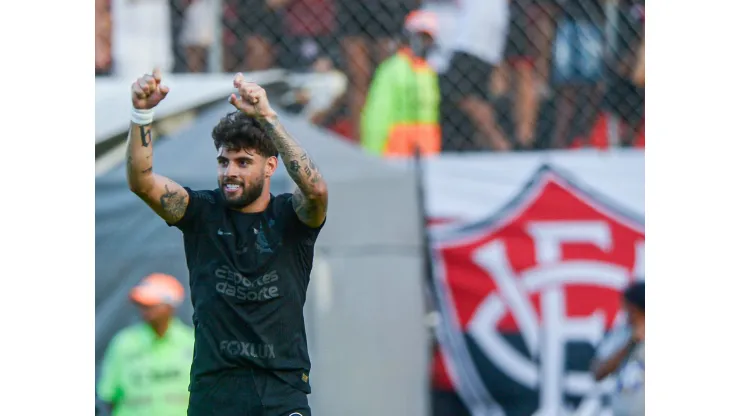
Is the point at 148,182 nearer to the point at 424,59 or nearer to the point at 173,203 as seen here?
the point at 173,203

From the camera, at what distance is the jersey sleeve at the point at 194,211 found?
259cm

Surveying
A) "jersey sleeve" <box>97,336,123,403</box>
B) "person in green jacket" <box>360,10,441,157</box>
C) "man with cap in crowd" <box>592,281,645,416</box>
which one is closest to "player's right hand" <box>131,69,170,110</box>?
"jersey sleeve" <box>97,336,123,403</box>

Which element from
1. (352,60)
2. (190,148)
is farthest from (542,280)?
(190,148)

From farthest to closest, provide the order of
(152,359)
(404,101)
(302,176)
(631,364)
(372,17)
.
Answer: (404,101), (372,17), (631,364), (152,359), (302,176)

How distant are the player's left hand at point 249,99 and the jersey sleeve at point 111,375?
1.86 metres

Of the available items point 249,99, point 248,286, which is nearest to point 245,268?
point 248,286

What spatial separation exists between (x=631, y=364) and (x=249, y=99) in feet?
8.58

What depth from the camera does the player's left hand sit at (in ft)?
7.71

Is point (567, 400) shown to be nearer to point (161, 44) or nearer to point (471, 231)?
point (471, 231)

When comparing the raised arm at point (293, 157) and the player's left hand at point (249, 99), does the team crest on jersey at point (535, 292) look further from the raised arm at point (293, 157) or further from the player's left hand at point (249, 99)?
the player's left hand at point (249, 99)

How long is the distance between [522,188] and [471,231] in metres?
0.33

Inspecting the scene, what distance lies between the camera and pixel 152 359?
3.81 metres

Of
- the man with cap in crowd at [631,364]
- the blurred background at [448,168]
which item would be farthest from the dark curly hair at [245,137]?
the man with cap in crowd at [631,364]

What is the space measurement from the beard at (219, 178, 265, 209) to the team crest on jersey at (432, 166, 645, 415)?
2076mm
